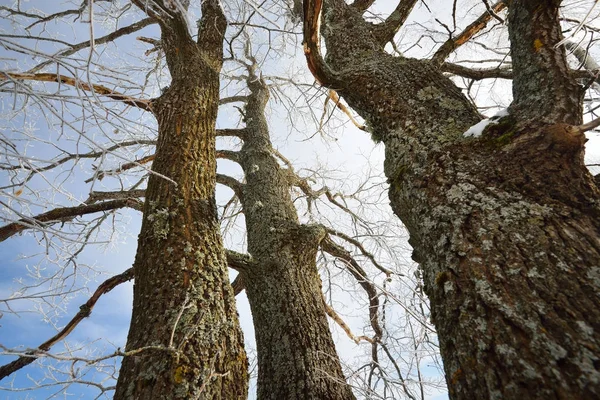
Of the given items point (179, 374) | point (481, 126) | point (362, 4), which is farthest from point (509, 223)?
point (362, 4)

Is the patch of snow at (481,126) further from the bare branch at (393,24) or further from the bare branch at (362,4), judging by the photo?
the bare branch at (362,4)

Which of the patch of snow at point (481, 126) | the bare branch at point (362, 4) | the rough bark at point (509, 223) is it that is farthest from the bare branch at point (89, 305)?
the bare branch at point (362, 4)

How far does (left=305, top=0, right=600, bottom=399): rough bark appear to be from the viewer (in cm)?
77

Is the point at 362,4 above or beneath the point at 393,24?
above

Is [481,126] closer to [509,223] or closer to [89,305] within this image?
[509,223]

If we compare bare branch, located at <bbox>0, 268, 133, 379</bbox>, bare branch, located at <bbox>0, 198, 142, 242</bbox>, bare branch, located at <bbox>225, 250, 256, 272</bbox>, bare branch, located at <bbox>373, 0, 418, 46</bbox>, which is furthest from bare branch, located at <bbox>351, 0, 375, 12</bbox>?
bare branch, located at <bbox>0, 268, 133, 379</bbox>

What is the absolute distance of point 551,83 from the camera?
1207 mm

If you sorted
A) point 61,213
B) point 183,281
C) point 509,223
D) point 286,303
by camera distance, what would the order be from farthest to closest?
1. point 61,213
2. point 286,303
3. point 183,281
4. point 509,223

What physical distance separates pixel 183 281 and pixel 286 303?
2.85 feet

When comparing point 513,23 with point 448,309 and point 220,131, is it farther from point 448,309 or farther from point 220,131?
point 220,131

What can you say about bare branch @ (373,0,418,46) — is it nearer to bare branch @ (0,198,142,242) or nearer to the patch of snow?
the patch of snow

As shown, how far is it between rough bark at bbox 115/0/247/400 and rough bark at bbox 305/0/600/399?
34.7 inches

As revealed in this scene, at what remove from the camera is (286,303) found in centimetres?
225

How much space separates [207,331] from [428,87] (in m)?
1.48
